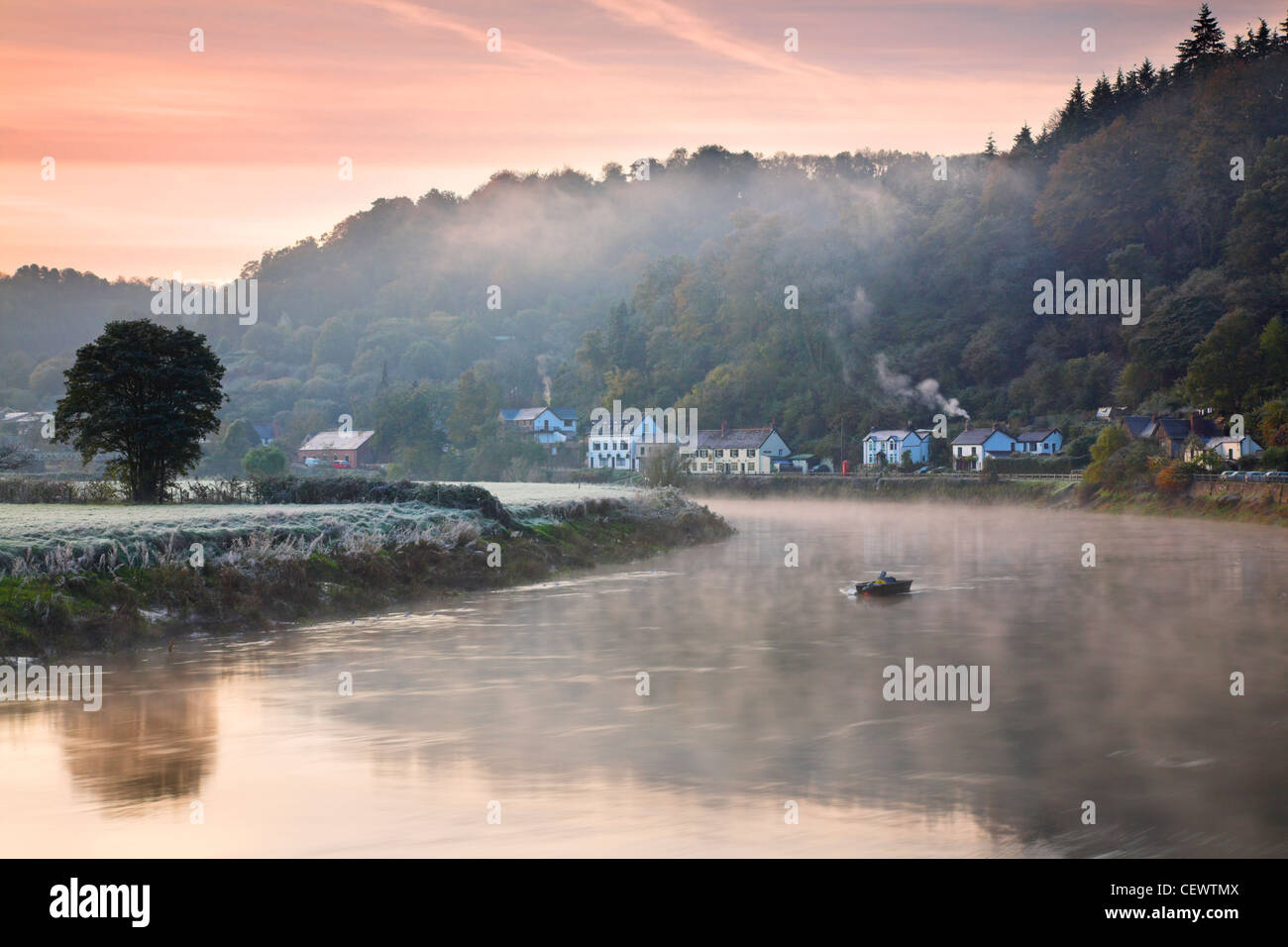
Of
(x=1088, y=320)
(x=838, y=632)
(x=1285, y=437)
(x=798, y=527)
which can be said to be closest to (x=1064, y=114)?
(x=1088, y=320)

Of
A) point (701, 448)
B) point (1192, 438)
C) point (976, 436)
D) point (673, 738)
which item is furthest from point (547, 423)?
point (673, 738)

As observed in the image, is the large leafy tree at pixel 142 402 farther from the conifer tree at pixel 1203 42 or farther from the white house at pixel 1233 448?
the conifer tree at pixel 1203 42

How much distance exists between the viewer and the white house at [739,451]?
137 metres

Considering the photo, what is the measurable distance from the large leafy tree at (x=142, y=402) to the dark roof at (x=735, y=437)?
9878cm

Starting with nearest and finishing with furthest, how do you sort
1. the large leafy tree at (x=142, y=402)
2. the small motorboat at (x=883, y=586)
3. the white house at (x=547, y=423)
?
the small motorboat at (x=883, y=586), the large leafy tree at (x=142, y=402), the white house at (x=547, y=423)

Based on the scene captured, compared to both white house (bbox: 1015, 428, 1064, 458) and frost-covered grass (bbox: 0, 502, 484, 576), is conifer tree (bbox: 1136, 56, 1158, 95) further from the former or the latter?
frost-covered grass (bbox: 0, 502, 484, 576)

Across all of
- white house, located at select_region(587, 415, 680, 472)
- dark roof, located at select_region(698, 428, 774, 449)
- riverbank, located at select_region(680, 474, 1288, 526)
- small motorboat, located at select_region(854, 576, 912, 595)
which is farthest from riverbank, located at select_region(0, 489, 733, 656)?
white house, located at select_region(587, 415, 680, 472)

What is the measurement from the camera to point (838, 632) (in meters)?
32.9

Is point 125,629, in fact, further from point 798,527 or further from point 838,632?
point 798,527

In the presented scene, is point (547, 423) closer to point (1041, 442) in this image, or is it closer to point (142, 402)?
point (1041, 442)

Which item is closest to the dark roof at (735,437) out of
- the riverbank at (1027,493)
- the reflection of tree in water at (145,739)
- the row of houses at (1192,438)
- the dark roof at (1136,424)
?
the riverbank at (1027,493)

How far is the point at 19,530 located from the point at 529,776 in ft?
61.2

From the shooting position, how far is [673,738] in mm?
20469

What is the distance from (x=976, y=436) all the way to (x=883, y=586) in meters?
87.0
